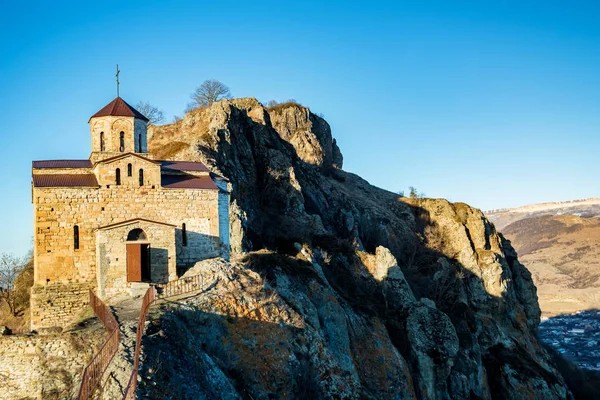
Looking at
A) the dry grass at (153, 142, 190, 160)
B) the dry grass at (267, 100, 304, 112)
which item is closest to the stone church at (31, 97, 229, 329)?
the dry grass at (153, 142, 190, 160)

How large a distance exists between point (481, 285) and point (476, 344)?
12.8 metres

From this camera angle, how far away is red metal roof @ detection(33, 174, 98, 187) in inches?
1256

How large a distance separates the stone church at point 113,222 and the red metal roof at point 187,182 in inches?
2.1

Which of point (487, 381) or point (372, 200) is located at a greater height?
point (372, 200)

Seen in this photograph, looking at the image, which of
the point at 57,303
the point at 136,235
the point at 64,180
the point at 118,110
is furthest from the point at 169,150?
the point at 57,303

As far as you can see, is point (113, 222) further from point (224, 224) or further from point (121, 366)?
point (121, 366)

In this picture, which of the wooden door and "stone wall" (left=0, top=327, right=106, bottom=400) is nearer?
"stone wall" (left=0, top=327, right=106, bottom=400)

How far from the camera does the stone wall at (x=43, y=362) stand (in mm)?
22625

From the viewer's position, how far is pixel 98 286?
30594mm

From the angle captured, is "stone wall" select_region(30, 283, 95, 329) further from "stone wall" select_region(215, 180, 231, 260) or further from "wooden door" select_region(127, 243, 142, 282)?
"stone wall" select_region(215, 180, 231, 260)

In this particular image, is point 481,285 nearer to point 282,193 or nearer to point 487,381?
point 487,381

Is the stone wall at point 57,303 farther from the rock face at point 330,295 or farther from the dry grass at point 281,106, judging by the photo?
the dry grass at point 281,106

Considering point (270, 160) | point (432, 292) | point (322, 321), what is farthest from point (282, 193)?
point (322, 321)

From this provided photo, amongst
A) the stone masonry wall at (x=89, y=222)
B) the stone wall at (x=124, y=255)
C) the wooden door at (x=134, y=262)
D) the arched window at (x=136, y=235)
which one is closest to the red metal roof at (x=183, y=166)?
the stone masonry wall at (x=89, y=222)
